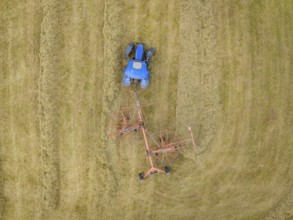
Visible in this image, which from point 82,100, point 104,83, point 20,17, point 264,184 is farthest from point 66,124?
point 264,184

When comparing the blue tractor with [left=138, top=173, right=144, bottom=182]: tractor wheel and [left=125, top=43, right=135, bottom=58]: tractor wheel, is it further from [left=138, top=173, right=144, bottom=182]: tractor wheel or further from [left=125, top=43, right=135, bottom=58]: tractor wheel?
[left=138, top=173, right=144, bottom=182]: tractor wheel

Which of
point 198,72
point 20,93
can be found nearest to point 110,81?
point 198,72

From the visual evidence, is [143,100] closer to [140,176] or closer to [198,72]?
[198,72]

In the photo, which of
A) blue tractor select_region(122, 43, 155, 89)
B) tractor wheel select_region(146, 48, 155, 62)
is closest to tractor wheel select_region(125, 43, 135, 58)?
blue tractor select_region(122, 43, 155, 89)

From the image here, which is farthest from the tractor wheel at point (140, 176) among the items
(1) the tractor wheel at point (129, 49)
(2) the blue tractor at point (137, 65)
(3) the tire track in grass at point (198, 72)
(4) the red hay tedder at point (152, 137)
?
(1) the tractor wheel at point (129, 49)

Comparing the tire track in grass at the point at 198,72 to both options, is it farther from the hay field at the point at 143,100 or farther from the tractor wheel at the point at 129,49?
the tractor wheel at the point at 129,49

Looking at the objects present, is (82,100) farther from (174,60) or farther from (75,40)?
(174,60)
